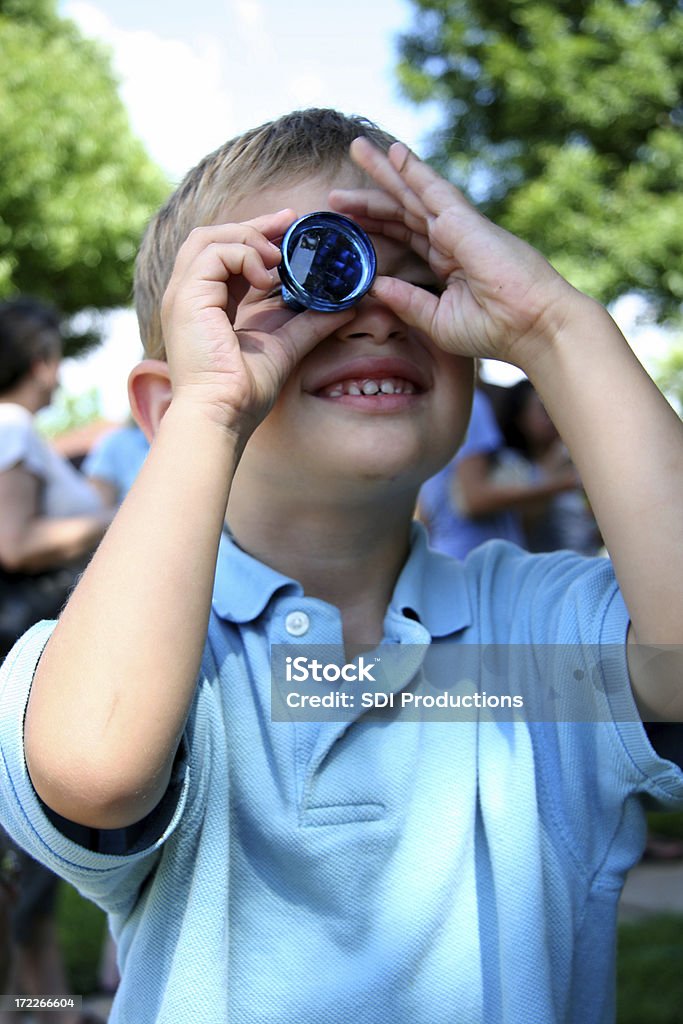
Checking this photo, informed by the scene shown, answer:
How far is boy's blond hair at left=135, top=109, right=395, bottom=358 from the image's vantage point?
5.13 ft

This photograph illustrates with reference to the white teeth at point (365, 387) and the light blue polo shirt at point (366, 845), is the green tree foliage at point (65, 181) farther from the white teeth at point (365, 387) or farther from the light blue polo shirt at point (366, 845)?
the light blue polo shirt at point (366, 845)

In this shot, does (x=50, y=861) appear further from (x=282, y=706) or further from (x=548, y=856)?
(x=548, y=856)

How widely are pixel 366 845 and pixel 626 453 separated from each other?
0.63m

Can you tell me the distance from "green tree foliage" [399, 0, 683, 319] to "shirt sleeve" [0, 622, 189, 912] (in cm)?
1424

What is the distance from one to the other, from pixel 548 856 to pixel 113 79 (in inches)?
923

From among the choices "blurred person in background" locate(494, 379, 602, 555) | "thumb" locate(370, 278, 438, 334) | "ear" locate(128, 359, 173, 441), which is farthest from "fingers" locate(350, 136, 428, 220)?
"blurred person in background" locate(494, 379, 602, 555)

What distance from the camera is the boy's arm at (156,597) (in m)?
1.17

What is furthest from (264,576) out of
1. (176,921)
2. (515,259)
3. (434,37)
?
(434,37)

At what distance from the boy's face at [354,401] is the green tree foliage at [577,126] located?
542 inches

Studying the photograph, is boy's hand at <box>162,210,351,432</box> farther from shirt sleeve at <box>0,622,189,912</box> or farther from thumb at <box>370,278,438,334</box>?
shirt sleeve at <box>0,622,189,912</box>

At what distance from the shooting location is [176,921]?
1319mm

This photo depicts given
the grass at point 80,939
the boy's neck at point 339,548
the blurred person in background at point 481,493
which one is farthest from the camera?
the blurred person in background at point 481,493

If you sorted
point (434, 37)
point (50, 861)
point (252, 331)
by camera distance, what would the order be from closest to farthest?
point (50, 861), point (252, 331), point (434, 37)

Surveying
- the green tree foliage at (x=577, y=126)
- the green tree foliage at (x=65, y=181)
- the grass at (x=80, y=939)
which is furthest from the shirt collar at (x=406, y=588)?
the green tree foliage at (x=65, y=181)
